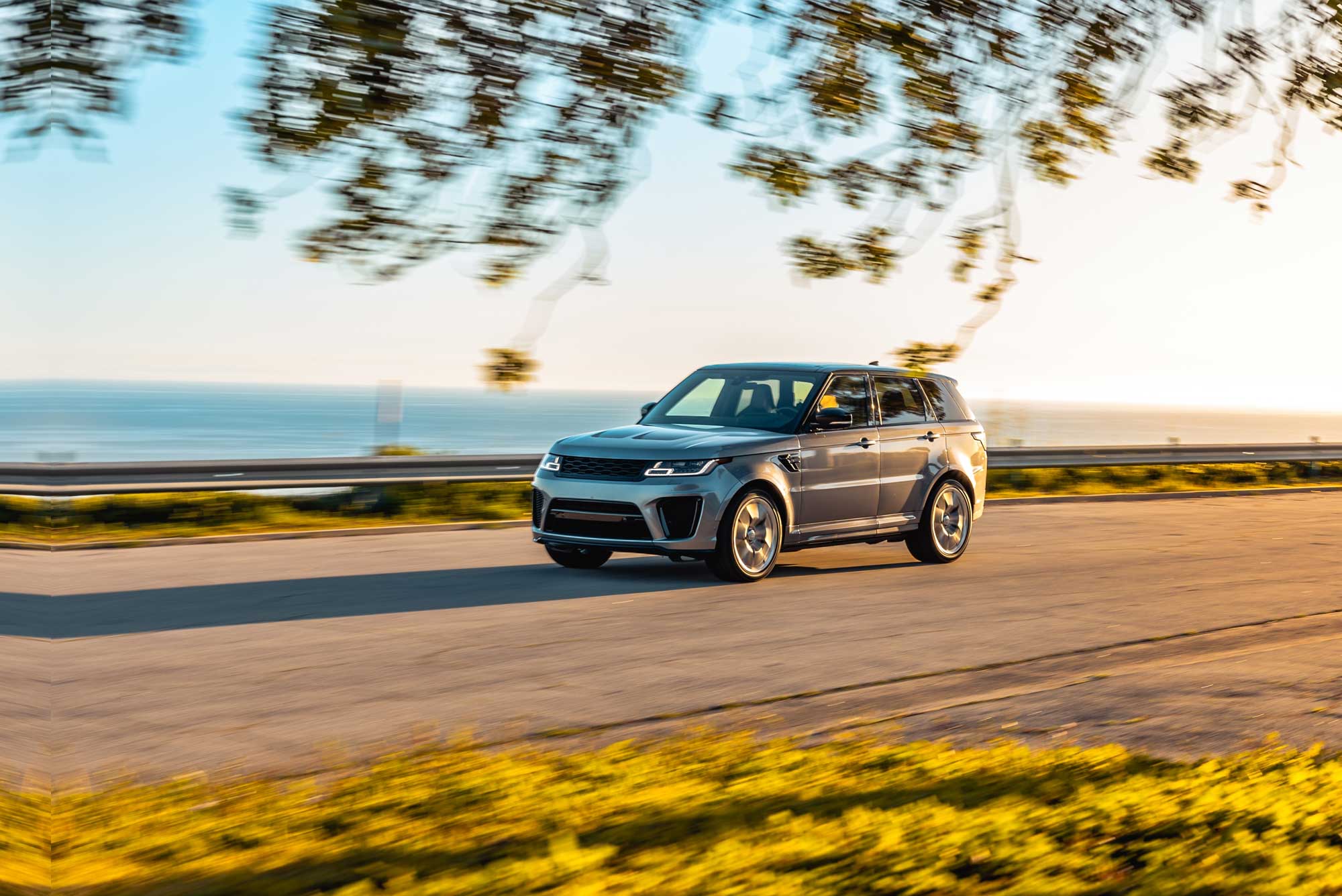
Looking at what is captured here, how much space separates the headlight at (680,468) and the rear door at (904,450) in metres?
2.13

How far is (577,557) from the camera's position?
1268 centimetres

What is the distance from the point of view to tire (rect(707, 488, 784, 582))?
38.0ft

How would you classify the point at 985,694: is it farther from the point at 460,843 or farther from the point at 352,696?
the point at 460,843

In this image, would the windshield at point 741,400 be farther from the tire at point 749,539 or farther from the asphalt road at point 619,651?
the asphalt road at point 619,651

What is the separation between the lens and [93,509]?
1478 centimetres

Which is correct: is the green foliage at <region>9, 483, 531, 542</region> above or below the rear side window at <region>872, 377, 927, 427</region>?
below

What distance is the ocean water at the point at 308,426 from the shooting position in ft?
19.2

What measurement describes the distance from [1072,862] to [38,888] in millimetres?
3104

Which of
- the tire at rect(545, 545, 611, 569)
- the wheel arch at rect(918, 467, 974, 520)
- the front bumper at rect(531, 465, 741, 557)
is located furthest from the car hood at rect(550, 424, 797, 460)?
the wheel arch at rect(918, 467, 974, 520)

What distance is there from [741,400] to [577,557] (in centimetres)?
207

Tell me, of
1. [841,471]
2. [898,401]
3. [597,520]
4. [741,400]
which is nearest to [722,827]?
[597,520]

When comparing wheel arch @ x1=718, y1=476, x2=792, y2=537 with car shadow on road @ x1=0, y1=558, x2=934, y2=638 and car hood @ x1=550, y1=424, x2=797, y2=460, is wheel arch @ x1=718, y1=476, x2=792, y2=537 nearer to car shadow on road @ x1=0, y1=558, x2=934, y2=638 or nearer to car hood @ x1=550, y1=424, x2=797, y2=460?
car hood @ x1=550, y1=424, x2=797, y2=460

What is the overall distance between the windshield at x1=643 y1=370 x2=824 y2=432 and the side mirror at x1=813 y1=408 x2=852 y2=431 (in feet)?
0.61

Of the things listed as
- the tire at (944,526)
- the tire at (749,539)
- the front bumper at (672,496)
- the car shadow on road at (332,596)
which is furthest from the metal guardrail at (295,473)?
the tire at (944,526)
